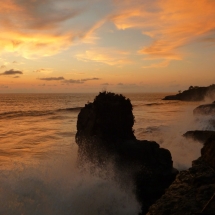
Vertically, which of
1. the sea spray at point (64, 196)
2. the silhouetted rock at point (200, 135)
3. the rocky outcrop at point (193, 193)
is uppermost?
the rocky outcrop at point (193, 193)

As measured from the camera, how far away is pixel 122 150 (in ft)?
37.8

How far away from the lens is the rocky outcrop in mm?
4137

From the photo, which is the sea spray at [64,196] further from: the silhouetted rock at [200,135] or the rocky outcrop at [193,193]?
the silhouetted rock at [200,135]

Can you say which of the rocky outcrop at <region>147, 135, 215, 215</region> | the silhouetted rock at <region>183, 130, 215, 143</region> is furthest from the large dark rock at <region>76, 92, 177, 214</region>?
the silhouetted rock at <region>183, 130, 215, 143</region>

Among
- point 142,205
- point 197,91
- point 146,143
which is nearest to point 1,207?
point 142,205

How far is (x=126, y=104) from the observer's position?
13.0 meters

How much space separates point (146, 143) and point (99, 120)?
2.47 metres

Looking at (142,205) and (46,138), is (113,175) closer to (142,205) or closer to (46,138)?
(142,205)

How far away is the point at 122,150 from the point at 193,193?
6.97 m

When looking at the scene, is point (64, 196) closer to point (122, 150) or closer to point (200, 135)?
point (122, 150)

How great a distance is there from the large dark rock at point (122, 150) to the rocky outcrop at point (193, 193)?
4.71 meters

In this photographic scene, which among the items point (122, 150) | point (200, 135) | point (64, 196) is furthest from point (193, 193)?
point (200, 135)

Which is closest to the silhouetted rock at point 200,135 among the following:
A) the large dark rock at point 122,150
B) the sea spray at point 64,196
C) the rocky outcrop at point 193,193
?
the large dark rock at point 122,150

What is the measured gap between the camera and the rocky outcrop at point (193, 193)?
414 cm
